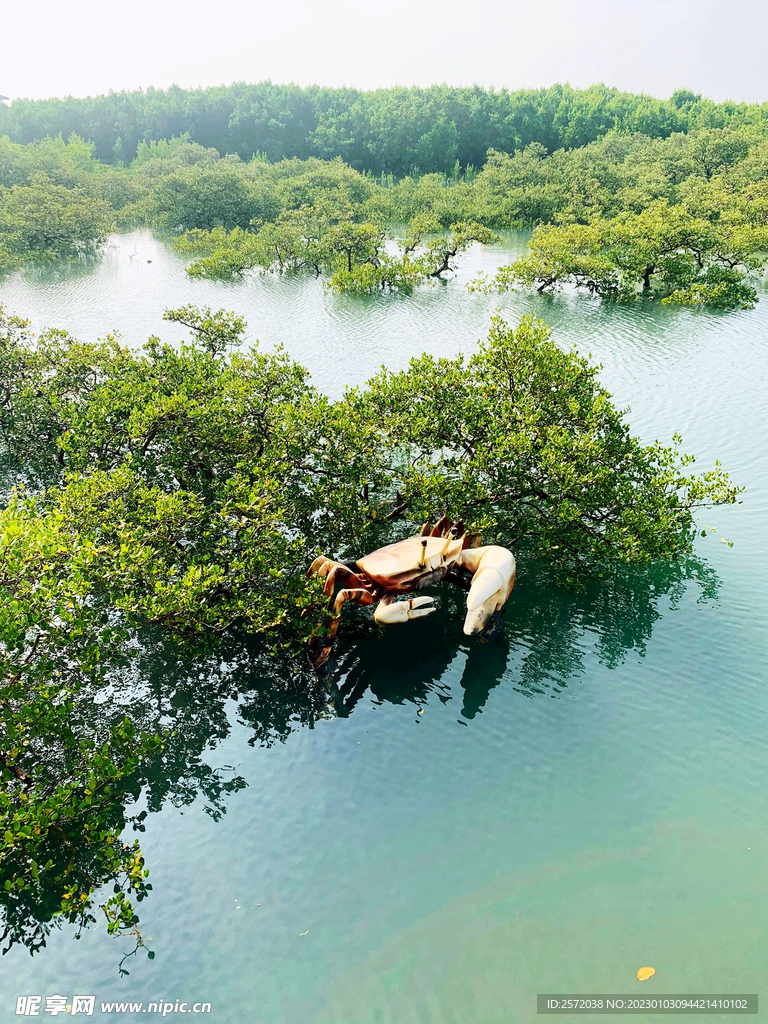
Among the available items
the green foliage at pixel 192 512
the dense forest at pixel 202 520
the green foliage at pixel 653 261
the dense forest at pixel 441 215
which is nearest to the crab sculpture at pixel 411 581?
the dense forest at pixel 202 520

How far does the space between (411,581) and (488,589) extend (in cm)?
126

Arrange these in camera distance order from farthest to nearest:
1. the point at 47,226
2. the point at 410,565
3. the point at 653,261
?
the point at 47,226 → the point at 653,261 → the point at 410,565

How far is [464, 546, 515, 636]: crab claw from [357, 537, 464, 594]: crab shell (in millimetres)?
590

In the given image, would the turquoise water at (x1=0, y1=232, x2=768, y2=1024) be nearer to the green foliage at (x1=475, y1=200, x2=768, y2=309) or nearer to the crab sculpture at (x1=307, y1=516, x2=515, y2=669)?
the crab sculpture at (x1=307, y1=516, x2=515, y2=669)

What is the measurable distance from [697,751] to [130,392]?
504 inches

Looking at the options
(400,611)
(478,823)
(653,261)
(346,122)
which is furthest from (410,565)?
(346,122)

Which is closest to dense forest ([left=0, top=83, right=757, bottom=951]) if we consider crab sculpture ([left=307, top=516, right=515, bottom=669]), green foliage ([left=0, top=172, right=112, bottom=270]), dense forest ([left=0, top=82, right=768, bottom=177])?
crab sculpture ([left=307, top=516, right=515, bottom=669])

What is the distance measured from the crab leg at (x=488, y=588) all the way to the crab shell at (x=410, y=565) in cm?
58

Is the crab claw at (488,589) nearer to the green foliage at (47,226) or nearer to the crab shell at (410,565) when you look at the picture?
the crab shell at (410,565)

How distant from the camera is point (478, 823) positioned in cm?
916

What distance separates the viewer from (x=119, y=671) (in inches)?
447

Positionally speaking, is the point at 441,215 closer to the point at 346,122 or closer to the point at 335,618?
the point at 346,122

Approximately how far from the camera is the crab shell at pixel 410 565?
10664 millimetres

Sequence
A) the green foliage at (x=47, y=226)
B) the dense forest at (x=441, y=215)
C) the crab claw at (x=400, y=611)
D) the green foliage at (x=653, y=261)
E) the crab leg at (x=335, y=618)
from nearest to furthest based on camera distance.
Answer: the crab claw at (x=400, y=611)
the crab leg at (x=335, y=618)
the green foliage at (x=653, y=261)
the dense forest at (x=441, y=215)
the green foliage at (x=47, y=226)
